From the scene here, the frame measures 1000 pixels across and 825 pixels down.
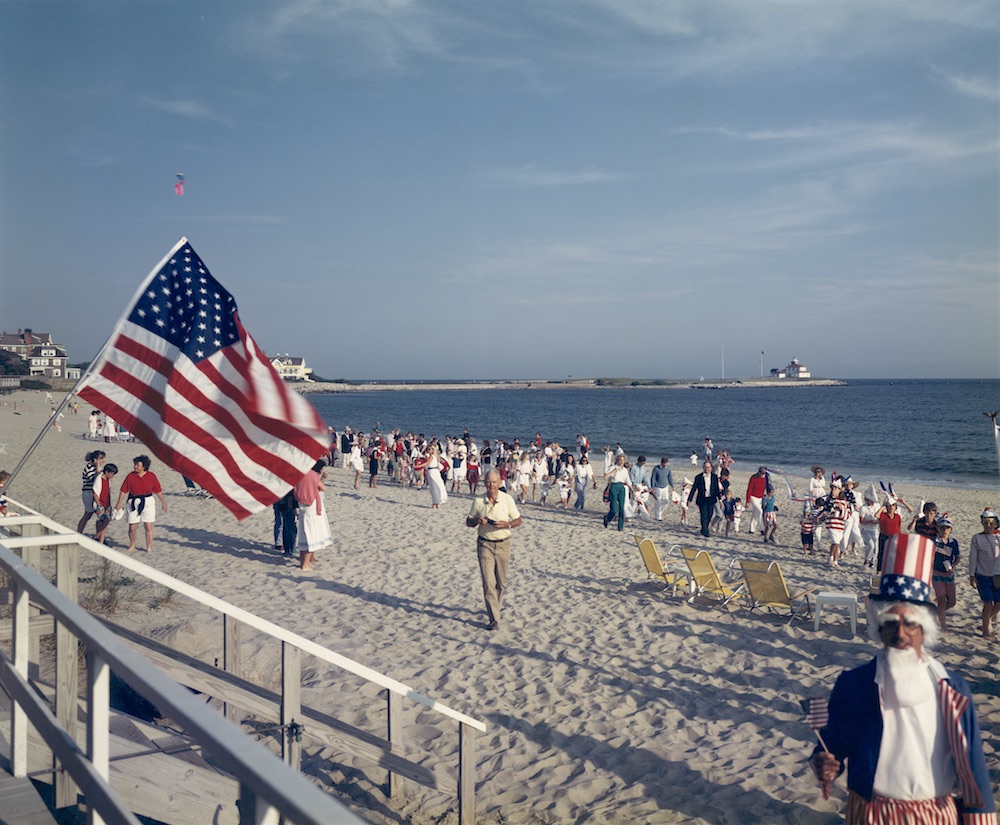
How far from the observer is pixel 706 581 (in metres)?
10.2

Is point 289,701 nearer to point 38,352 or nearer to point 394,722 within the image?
point 394,722

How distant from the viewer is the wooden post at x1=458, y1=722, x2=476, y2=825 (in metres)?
4.83

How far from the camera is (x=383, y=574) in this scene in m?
11.5

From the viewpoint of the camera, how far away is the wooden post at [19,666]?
2.66m

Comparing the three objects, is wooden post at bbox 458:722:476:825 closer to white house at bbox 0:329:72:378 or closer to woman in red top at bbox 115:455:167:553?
woman in red top at bbox 115:455:167:553

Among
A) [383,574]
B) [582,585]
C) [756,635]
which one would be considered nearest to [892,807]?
[756,635]

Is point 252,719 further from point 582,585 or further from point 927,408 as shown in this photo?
point 927,408

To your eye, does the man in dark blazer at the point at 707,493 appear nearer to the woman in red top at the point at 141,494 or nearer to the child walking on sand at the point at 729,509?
the child walking on sand at the point at 729,509

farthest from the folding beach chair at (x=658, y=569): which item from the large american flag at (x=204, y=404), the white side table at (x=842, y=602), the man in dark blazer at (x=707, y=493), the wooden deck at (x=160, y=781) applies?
the wooden deck at (x=160, y=781)

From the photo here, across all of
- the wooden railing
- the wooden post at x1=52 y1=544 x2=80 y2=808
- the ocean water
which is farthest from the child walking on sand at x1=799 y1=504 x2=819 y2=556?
the ocean water

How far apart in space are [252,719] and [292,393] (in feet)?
11.5

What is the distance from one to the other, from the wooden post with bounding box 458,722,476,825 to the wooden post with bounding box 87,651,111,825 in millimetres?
3076

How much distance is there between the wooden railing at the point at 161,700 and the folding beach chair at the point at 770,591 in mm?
5609

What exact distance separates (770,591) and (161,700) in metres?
9.02
